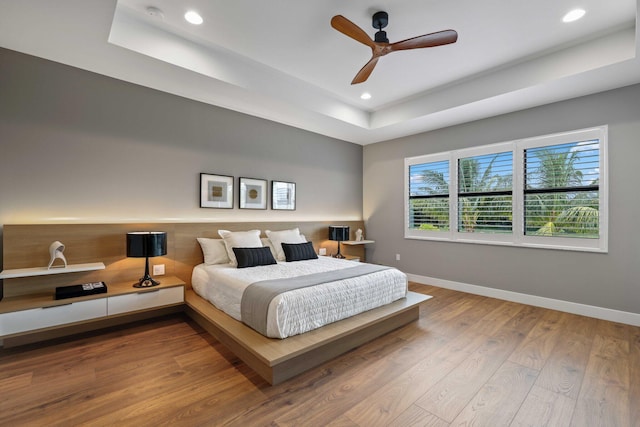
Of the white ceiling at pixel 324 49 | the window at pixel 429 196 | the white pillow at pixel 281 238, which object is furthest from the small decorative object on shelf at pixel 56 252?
the window at pixel 429 196

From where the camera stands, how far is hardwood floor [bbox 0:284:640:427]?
1832mm

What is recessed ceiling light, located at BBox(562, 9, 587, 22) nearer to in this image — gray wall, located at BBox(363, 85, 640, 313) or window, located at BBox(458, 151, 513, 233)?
gray wall, located at BBox(363, 85, 640, 313)

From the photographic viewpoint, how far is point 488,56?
3.36 meters

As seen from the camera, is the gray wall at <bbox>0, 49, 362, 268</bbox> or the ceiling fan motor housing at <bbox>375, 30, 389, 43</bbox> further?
the gray wall at <bbox>0, 49, 362, 268</bbox>

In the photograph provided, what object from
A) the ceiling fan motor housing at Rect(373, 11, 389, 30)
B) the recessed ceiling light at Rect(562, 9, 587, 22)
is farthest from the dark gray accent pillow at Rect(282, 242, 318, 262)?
the recessed ceiling light at Rect(562, 9, 587, 22)

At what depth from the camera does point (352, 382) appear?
7.21ft

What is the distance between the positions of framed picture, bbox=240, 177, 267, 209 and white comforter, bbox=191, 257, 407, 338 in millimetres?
1136

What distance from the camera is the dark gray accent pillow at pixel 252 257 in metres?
3.51

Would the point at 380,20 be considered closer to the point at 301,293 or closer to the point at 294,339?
the point at 301,293

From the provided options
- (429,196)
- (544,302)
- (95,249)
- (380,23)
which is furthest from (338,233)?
(95,249)

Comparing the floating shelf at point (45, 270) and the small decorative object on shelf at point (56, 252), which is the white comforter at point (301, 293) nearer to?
the floating shelf at point (45, 270)

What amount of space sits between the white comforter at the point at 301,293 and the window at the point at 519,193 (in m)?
→ 2.03

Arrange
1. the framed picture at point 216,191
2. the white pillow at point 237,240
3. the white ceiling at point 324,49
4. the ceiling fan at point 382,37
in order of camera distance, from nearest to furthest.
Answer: the ceiling fan at point 382,37
the white ceiling at point 324,49
the white pillow at point 237,240
the framed picture at point 216,191

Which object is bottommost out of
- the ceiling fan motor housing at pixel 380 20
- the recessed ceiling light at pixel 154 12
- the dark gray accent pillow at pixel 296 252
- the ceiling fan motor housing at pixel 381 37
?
the dark gray accent pillow at pixel 296 252
